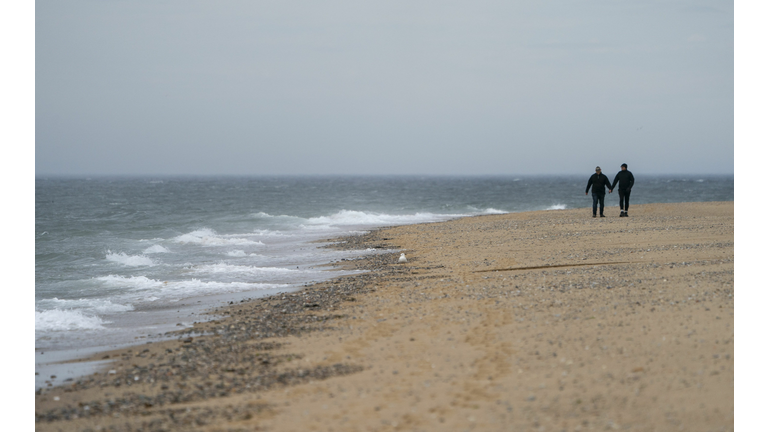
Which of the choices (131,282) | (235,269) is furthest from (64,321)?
(235,269)

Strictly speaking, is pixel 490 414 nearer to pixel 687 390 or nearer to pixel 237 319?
pixel 687 390

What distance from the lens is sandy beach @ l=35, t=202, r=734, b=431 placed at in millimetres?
4941

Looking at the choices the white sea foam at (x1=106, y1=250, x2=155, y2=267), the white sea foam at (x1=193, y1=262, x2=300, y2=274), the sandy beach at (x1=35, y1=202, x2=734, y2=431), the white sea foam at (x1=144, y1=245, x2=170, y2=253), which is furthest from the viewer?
the white sea foam at (x1=144, y1=245, x2=170, y2=253)

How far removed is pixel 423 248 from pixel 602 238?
16.9ft

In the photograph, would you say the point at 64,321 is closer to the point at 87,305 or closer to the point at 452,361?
the point at 87,305

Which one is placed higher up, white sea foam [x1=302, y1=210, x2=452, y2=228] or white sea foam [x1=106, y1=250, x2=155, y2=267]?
white sea foam [x1=302, y1=210, x2=452, y2=228]

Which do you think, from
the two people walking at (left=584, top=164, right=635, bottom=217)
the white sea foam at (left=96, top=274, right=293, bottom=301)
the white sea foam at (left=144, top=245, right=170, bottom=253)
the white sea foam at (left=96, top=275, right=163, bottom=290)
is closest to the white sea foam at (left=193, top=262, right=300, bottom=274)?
the white sea foam at (left=96, top=274, right=293, bottom=301)

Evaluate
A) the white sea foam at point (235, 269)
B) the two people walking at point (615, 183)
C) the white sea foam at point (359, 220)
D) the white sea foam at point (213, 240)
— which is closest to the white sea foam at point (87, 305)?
the white sea foam at point (235, 269)

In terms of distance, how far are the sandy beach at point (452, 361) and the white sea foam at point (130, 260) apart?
8.48m

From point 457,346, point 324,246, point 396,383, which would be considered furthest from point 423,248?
point 396,383

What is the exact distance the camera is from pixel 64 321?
991cm

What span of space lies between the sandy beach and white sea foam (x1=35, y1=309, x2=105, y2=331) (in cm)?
210

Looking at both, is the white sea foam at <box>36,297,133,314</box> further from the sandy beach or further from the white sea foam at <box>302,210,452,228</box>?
the white sea foam at <box>302,210,452,228</box>

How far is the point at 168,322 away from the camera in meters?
9.70
